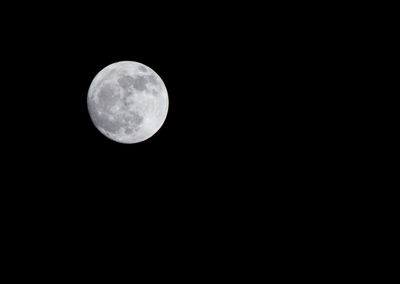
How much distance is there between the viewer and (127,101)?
3.66m

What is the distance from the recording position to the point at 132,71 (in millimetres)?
3822

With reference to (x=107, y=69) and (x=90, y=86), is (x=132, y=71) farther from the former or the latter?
(x=90, y=86)

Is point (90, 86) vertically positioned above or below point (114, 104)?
above

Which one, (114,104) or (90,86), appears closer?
(114,104)

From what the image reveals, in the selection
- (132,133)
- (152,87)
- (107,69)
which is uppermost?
(107,69)

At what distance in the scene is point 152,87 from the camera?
12.7 ft

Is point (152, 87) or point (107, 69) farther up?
point (107, 69)

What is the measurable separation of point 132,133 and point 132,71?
0.77 metres

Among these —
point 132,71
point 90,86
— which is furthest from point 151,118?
point 90,86

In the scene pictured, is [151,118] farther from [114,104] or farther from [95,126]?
[95,126]

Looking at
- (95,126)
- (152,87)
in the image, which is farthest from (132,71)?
(95,126)

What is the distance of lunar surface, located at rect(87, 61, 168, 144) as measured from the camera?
367 cm

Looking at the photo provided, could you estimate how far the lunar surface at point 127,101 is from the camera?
367 centimetres

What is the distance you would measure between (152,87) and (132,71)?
31 centimetres
